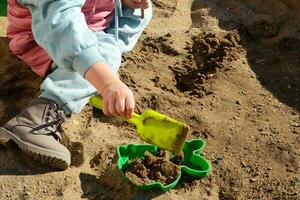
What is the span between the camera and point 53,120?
1954 millimetres

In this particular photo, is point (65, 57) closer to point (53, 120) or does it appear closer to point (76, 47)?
point (76, 47)

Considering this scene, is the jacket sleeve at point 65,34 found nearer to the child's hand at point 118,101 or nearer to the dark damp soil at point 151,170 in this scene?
the child's hand at point 118,101

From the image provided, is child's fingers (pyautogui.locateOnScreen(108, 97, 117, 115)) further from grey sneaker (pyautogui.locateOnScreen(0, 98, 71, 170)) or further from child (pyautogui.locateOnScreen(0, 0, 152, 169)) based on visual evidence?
grey sneaker (pyautogui.locateOnScreen(0, 98, 71, 170))

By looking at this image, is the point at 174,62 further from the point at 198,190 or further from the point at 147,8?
the point at 198,190

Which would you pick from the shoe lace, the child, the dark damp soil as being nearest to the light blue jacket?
the child

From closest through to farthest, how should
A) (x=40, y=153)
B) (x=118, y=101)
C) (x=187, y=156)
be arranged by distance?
(x=118, y=101), (x=40, y=153), (x=187, y=156)

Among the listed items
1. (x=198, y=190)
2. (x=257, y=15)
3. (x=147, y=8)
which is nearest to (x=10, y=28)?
(x=147, y=8)

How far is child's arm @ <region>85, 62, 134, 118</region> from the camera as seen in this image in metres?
1.59

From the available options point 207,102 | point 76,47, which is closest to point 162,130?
point 76,47

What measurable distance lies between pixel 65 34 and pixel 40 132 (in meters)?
0.36

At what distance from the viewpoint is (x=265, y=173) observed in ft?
6.36

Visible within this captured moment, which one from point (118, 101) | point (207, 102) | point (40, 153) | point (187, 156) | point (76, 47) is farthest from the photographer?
point (207, 102)

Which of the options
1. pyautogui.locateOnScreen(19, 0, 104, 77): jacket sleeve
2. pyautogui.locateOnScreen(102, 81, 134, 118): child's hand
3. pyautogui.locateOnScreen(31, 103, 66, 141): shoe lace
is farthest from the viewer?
pyautogui.locateOnScreen(31, 103, 66, 141): shoe lace

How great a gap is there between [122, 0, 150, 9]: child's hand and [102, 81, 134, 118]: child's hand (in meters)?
0.71
